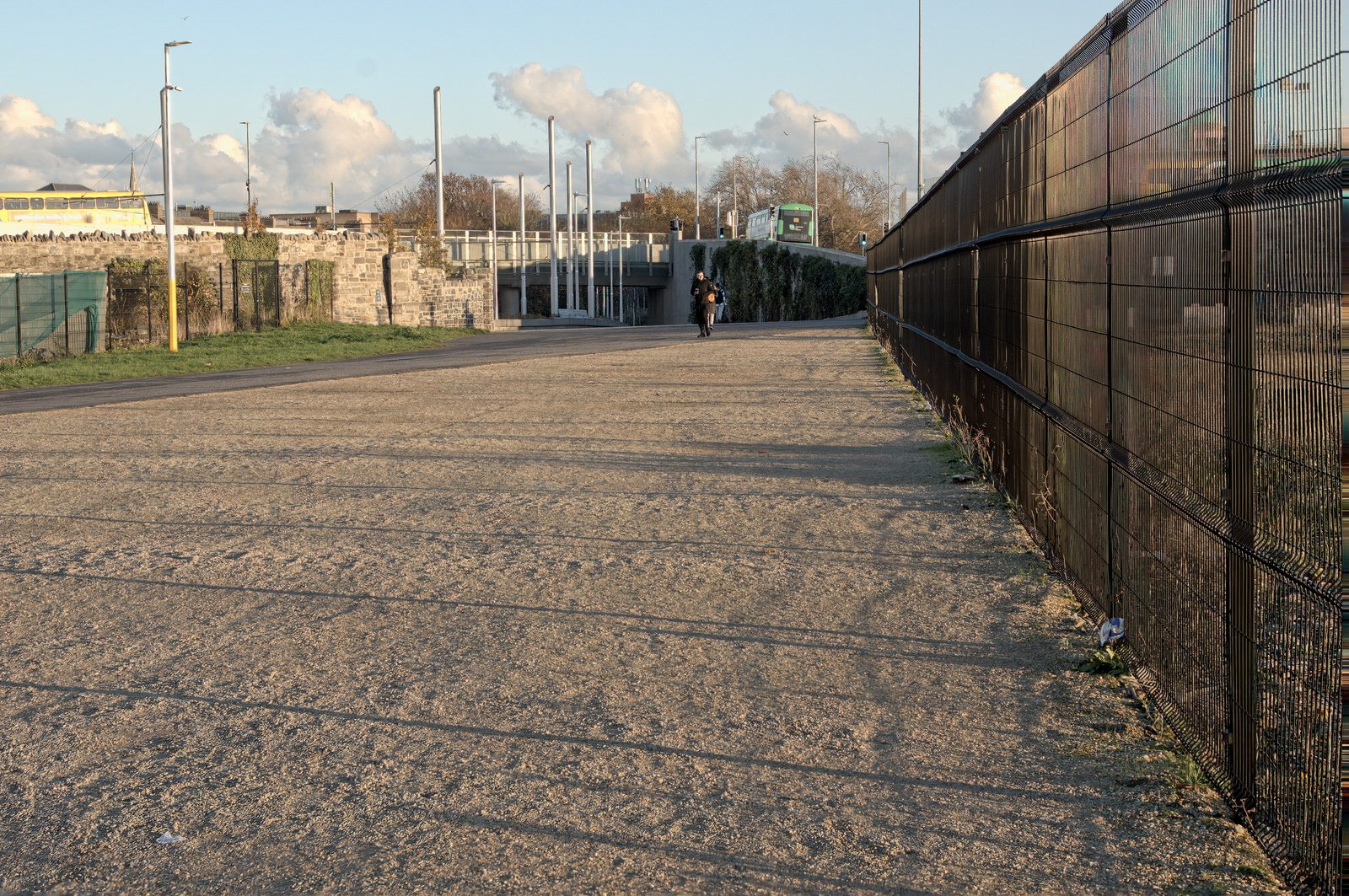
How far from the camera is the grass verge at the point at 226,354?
1058 inches

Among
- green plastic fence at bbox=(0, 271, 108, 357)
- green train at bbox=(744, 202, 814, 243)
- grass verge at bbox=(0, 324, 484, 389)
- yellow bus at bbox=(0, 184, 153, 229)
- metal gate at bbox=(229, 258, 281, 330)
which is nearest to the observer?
grass verge at bbox=(0, 324, 484, 389)

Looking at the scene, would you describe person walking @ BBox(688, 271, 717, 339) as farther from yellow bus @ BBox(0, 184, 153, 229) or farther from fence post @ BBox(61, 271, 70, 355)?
yellow bus @ BBox(0, 184, 153, 229)

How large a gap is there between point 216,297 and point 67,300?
409 inches

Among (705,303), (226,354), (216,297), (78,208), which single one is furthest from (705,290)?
(78,208)

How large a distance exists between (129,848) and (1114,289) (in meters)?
4.00

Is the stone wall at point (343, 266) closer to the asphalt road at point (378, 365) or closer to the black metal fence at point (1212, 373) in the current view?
the asphalt road at point (378, 365)

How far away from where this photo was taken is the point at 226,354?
108ft

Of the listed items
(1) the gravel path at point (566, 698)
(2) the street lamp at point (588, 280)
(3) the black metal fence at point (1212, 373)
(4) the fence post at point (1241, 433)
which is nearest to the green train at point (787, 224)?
(2) the street lamp at point (588, 280)

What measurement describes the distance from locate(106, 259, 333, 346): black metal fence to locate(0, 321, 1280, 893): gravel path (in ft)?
109

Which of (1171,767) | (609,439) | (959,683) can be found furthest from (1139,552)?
(609,439)

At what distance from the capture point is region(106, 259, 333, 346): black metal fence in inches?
1708

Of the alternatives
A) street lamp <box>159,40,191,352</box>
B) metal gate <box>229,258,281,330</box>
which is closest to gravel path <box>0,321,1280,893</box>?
street lamp <box>159,40,191,352</box>

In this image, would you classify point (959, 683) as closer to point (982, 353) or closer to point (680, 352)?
point (982, 353)

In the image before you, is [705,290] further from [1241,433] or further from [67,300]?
[1241,433]
